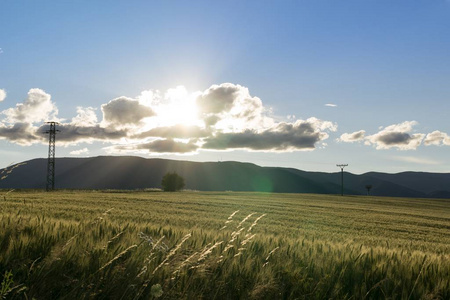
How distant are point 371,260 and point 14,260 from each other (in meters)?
4.79

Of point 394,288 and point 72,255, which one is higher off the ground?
point 72,255

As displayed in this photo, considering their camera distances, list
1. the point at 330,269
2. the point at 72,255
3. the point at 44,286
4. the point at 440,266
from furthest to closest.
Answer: the point at 440,266 < the point at 330,269 < the point at 72,255 < the point at 44,286

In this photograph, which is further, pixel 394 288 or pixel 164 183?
pixel 164 183

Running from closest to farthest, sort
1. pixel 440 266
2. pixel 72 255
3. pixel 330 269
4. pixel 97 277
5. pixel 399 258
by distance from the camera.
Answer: pixel 97 277 → pixel 72 255 → pixel 330 269 → pixel 440 266 → pixel 399 258

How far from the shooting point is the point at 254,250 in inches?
208

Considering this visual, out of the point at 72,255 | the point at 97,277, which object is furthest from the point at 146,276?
the point at 72,255

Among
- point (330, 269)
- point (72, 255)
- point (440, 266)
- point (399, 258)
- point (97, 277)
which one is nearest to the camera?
point (97, 277)

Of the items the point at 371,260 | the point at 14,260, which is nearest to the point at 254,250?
the point at 371,260

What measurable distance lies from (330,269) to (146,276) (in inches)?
98.0

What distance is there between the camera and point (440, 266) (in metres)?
5.18

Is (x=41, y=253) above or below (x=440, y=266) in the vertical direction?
above

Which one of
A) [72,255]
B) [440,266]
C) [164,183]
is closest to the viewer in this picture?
[72,255]

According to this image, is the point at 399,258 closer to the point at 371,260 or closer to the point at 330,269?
the point at 371,260

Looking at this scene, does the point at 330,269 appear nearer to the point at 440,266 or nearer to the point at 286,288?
the point at 286,288
